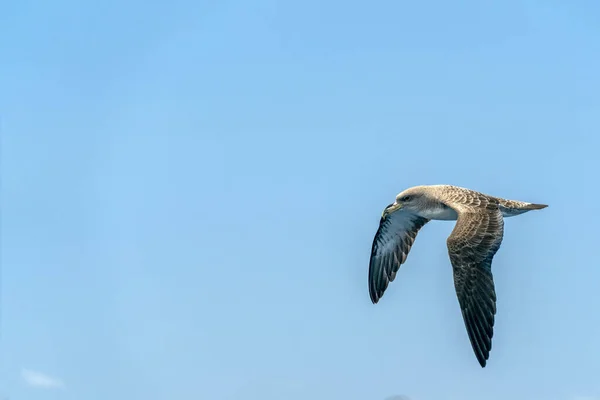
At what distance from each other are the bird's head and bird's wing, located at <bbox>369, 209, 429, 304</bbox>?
182cm

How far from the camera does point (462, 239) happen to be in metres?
37.3

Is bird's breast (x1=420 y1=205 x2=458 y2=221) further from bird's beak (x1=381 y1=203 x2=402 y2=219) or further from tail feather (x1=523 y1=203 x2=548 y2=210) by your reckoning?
tail feather (x1=523 y1=203 x2=548 y2=210)

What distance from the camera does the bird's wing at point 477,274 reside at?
118 ft

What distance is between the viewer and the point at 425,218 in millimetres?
45719

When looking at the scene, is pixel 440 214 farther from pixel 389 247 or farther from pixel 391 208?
pixel 389 247

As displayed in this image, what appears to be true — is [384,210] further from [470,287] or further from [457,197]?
[470,287]

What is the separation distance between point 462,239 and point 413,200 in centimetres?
641

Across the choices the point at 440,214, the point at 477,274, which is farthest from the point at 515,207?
the point at 477,274

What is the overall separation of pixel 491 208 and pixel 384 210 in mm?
6451

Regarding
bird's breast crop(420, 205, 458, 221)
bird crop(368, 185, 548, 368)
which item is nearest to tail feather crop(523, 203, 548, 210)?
bird crop(368, 185, 548, 368)

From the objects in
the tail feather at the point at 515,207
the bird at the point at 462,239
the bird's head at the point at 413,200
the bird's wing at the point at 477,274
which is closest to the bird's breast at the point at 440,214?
the bird at the point at 462,239

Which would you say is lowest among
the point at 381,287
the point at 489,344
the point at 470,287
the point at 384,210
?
the point at 489,344

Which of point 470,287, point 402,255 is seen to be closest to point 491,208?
point 470,287

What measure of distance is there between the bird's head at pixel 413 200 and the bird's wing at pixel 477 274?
4559mm
